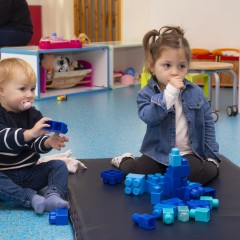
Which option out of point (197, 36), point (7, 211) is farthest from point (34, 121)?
point (197, 36)

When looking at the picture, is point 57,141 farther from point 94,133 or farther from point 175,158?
point 94,133

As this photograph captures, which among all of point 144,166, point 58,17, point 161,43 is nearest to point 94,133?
point 144,166

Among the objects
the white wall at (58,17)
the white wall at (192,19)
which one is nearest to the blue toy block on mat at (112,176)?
the white wall at (192,19)

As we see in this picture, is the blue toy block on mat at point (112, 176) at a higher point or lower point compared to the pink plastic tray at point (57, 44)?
lower

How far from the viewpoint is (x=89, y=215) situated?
3.93 ft

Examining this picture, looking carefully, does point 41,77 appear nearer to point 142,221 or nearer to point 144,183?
point 144,183

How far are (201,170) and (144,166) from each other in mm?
180

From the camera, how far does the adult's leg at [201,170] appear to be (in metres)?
1.43

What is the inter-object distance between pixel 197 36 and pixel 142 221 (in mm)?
3075

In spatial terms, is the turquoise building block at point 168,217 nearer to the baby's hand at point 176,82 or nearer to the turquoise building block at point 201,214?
the turquoise building block at point 201,214

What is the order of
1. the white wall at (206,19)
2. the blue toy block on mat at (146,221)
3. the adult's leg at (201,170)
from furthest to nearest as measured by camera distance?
the white wall at (206,19)
the adult's leg at (201,170)
the blue toy block on mat at (146,221)

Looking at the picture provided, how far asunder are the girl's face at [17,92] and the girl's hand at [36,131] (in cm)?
10

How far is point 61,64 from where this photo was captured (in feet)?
11.2

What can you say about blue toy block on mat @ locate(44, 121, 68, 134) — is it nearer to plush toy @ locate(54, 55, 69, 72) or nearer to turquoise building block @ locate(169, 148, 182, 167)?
turquoise building block @ locate(169, 148, 182, 167)
